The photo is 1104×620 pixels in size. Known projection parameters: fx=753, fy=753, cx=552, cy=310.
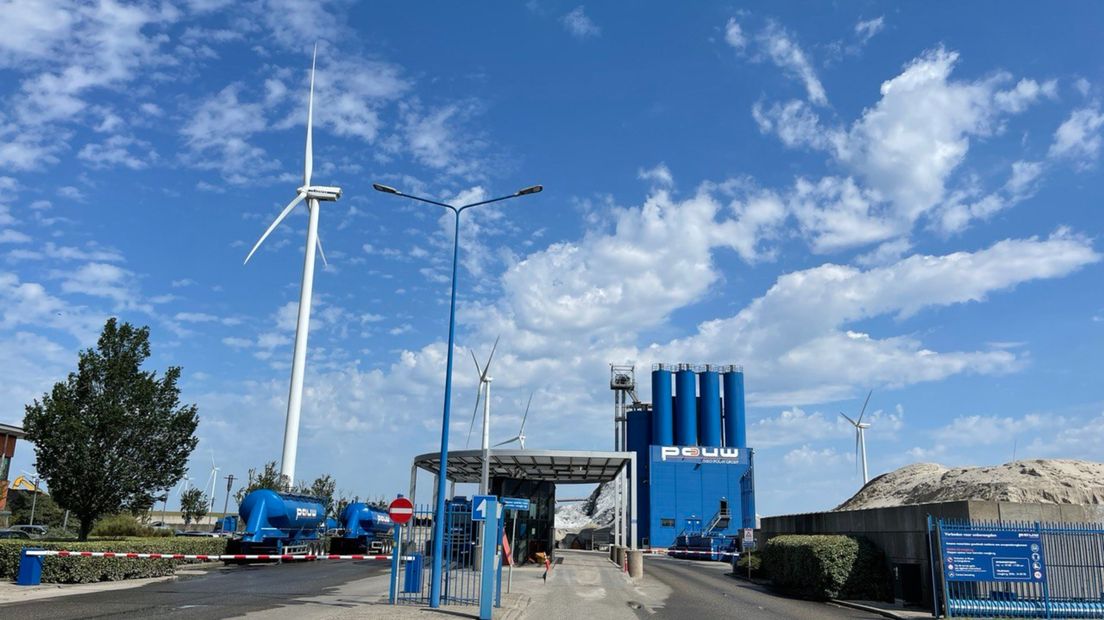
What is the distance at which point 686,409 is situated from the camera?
3167 inches

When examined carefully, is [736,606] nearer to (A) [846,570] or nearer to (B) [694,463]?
(A) [846,570]

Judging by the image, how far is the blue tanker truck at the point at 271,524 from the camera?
3419 centimetres

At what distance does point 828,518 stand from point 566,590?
35.2ft

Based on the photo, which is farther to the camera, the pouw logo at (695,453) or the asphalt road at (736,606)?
the pouw logo at (695,453)

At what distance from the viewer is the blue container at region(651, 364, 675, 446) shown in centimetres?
7956

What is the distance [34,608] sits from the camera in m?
16.3

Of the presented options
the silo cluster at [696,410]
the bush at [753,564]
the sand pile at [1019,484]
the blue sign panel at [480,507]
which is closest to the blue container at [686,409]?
the silo cluster at [696,410]

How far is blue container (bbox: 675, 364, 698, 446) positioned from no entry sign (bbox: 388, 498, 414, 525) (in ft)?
211

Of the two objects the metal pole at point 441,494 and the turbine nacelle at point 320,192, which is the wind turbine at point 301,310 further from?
the metal pole at point 441,494

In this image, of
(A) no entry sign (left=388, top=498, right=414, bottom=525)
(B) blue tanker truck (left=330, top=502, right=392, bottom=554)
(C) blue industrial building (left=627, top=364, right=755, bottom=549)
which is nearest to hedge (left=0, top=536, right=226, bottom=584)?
(A) no entry sign (left=388, top=498, right=414, bottom=525)

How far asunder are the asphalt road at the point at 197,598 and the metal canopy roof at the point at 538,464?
1056 cm

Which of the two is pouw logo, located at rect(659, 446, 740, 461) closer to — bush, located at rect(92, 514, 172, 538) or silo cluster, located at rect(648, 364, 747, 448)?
silo cluster, located at rect(648, 364, 747, 448)

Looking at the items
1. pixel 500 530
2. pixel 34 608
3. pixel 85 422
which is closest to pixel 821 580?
pixel 500 530

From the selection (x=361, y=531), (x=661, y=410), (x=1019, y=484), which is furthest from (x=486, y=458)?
(x=661, y=410)
